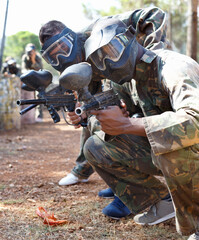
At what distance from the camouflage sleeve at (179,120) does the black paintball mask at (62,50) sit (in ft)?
2.68

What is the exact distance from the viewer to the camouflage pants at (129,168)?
233cm

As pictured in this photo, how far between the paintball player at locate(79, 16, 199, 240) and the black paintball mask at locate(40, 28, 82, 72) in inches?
8.7

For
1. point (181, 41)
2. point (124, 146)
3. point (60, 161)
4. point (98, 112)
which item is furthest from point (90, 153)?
point (181, 41)

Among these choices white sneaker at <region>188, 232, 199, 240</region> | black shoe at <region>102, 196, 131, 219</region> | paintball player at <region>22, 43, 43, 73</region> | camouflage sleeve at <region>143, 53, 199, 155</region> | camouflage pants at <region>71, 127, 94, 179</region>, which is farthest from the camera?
paintball player at <region>22, 43, 43, 73</region>

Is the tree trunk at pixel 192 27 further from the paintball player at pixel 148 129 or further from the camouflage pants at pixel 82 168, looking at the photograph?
the paintball player at pixel 148 129

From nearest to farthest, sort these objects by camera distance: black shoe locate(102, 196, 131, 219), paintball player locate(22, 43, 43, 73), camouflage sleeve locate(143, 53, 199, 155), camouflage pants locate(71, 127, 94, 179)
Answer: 1. camouflage sleeve locate(143, 53, 199, 155)
2. black shoe locate(102, 196, 131, 219)
3. camouflage pants locate(71, 127, 94, 179)
4. paintball player locate(22, 43, 43, 73)

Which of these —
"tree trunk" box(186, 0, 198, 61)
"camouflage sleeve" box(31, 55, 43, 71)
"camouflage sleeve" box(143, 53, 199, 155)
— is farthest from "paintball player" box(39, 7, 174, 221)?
"camouflage sleeve" box(31, 55, 43, 71)

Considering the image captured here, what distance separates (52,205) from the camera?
108 inches

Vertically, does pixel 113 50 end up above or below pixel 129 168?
above

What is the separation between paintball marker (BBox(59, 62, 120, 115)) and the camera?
176 cm

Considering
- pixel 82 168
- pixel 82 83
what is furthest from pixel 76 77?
pixel 82 168

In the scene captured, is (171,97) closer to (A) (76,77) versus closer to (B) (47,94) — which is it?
(A) (76,77)

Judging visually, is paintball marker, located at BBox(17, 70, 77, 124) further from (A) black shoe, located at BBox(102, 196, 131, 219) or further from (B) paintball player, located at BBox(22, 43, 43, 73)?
(B) paintball player, located at BBox(22, 43, 43, 73)

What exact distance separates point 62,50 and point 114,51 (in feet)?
1.61
